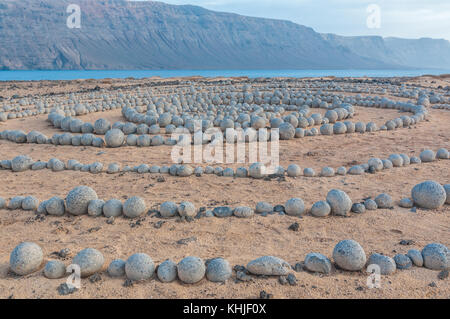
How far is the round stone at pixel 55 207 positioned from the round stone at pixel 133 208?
111cm

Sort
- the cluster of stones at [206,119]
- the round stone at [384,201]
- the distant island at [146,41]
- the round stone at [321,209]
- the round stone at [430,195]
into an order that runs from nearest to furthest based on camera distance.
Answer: the round stone at [321,209] < the round stone at [430,195] < the round stone at [384,201] < the cluster of stones at [206,119] < the distant island at [146,41]

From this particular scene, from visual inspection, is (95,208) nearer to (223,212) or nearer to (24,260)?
(24,260)

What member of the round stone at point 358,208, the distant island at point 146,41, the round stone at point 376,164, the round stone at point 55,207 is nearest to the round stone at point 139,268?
the round stone at point 55,207

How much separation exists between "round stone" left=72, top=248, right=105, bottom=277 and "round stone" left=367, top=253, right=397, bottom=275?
3280mm

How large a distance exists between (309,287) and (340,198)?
221cm

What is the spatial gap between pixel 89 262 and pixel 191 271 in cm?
124

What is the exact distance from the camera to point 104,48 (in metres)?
135

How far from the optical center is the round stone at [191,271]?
12.8 ft

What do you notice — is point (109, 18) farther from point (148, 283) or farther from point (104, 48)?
point (148, 283)

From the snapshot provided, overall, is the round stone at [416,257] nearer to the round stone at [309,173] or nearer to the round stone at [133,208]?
the round stone at [309,173]

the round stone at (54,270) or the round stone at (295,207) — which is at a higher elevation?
the round stone at (295,207)

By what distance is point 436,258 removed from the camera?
4.17m

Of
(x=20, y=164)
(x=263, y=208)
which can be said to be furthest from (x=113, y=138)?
(x=263, y=208)
